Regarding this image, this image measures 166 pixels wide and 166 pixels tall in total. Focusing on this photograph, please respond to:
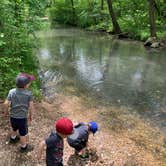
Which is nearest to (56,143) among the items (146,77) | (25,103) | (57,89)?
(25,103)

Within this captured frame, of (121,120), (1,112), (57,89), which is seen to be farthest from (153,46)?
(1,112)

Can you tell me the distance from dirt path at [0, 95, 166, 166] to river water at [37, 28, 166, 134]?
1.34 meters

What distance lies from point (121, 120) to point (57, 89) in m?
3.42

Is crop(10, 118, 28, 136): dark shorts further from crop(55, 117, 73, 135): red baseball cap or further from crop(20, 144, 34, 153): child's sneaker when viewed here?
crop(55, 117, 73, 135): red baseball cap

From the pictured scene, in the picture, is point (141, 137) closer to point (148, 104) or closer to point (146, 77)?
point (148, 104)

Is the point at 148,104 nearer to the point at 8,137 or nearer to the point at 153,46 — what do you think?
the point at 8,137

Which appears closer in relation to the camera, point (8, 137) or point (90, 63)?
point (8, 137)

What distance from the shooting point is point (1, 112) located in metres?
7.05

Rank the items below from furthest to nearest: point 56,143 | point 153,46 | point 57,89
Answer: point 153,46
point 57,89
point 56,143

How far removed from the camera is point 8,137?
6.07m

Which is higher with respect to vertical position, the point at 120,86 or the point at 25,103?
the point at 25,103

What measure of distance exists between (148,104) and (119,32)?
52.0ft

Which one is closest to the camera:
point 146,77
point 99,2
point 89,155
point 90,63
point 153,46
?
point 89,155

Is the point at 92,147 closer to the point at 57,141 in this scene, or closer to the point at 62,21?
the point at 57,141
